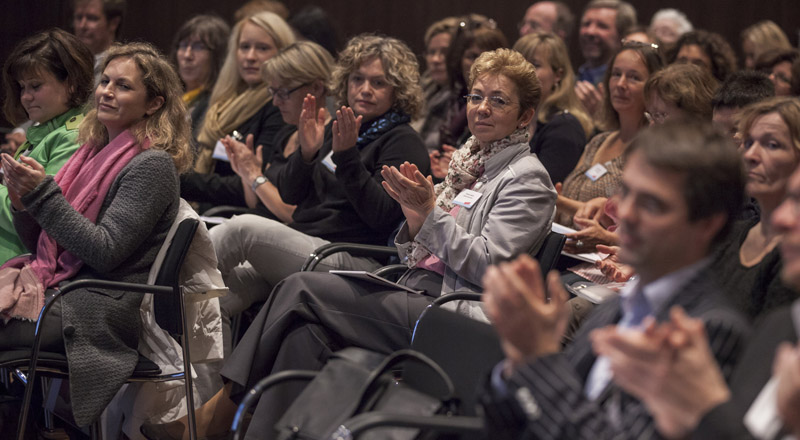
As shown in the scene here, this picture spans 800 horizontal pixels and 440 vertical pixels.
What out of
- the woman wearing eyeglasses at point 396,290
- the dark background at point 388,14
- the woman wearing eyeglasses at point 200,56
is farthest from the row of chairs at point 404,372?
the dark background at point 388,14

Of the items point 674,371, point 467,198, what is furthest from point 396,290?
point 674,371

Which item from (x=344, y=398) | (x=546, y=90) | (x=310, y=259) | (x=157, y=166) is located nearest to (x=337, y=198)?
(x=310, y=259)

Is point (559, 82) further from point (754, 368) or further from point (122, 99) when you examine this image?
point (754, 368)

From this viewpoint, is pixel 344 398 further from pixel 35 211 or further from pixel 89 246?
pixel 35 211

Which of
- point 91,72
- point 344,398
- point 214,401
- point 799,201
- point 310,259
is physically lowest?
point 214,401

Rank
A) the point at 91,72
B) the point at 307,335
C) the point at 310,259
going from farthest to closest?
the point at 91,72 < the point at 310,259 < the point at 307,335

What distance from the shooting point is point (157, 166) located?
285cm

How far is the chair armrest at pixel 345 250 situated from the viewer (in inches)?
125

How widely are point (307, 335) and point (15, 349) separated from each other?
91 centimetres

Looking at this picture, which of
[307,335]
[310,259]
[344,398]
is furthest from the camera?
[310,259]

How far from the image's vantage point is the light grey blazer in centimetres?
272

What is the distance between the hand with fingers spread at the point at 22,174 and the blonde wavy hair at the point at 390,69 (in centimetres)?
145

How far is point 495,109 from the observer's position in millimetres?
2971

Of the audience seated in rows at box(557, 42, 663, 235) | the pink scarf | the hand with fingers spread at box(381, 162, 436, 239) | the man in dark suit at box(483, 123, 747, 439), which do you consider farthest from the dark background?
the man in dark suit at box(483, 123, 747, 439)
